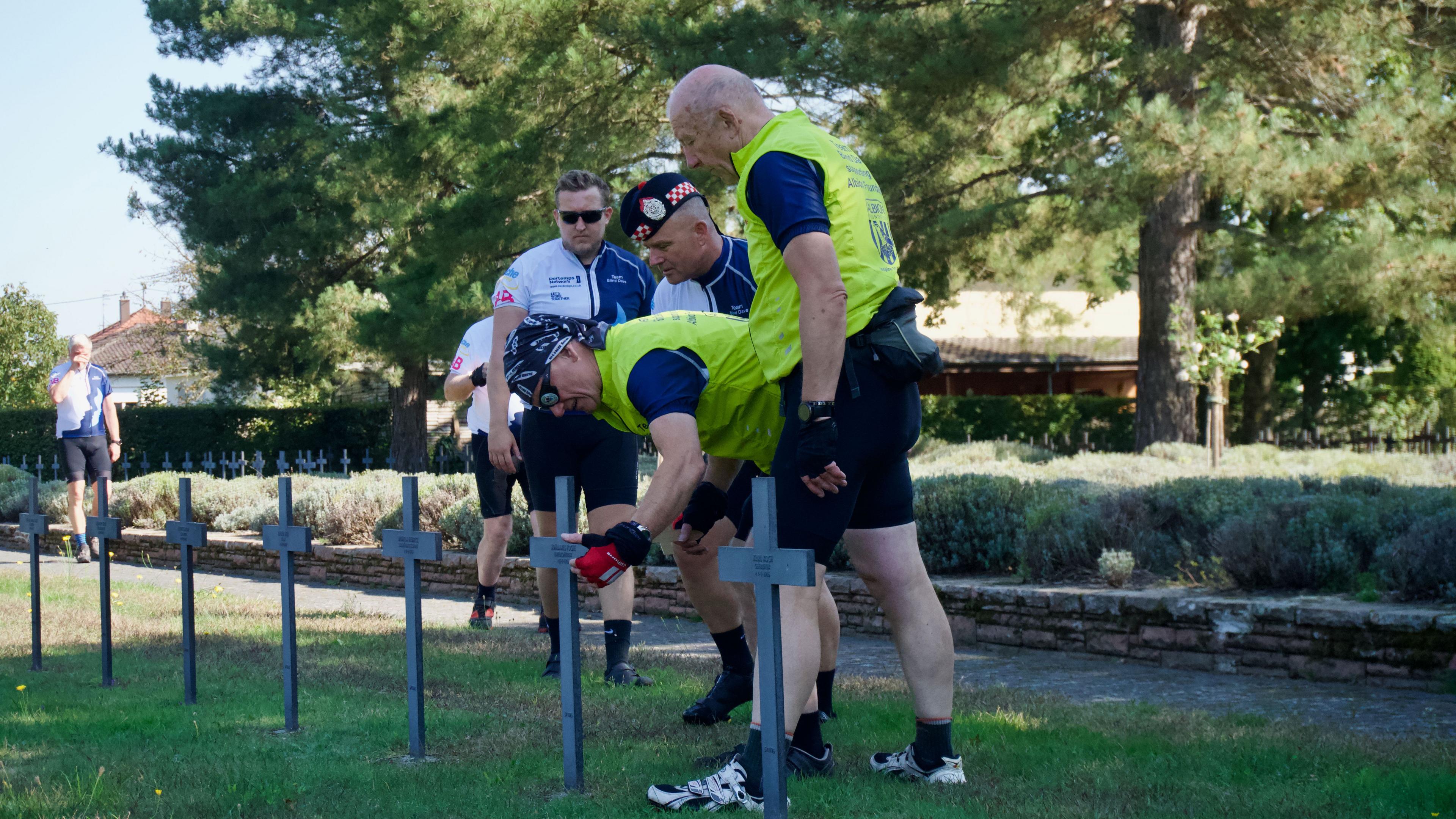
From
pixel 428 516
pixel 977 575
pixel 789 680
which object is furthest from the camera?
pixel 428 516

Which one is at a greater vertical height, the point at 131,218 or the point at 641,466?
the point at 131,218

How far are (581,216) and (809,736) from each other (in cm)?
244

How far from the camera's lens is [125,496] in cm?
1343

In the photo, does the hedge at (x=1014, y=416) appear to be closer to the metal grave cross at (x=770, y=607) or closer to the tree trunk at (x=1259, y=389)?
the tree trunk at (x=1259, y=389)

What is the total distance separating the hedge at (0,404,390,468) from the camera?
26.0 meters

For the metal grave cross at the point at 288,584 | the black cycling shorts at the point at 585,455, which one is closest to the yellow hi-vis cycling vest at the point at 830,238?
the black cycling shorts at the point at 585,455

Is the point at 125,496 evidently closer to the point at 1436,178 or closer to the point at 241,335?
the point at 241,335

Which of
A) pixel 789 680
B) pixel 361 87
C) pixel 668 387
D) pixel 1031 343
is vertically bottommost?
pixel 789 680

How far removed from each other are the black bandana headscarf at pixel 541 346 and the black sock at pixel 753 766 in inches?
42.0

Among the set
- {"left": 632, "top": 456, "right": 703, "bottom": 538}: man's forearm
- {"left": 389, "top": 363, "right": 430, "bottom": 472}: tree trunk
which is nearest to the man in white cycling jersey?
{"left": 632, "top": 456, "right": 703, "bottom": 538}: man's forearm

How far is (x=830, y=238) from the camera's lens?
3.26 metres

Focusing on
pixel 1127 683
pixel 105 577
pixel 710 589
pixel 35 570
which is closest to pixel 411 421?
pixel 35 570

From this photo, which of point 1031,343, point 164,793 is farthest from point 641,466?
point 164,793

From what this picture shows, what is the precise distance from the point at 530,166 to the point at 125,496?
8248 millimetres
